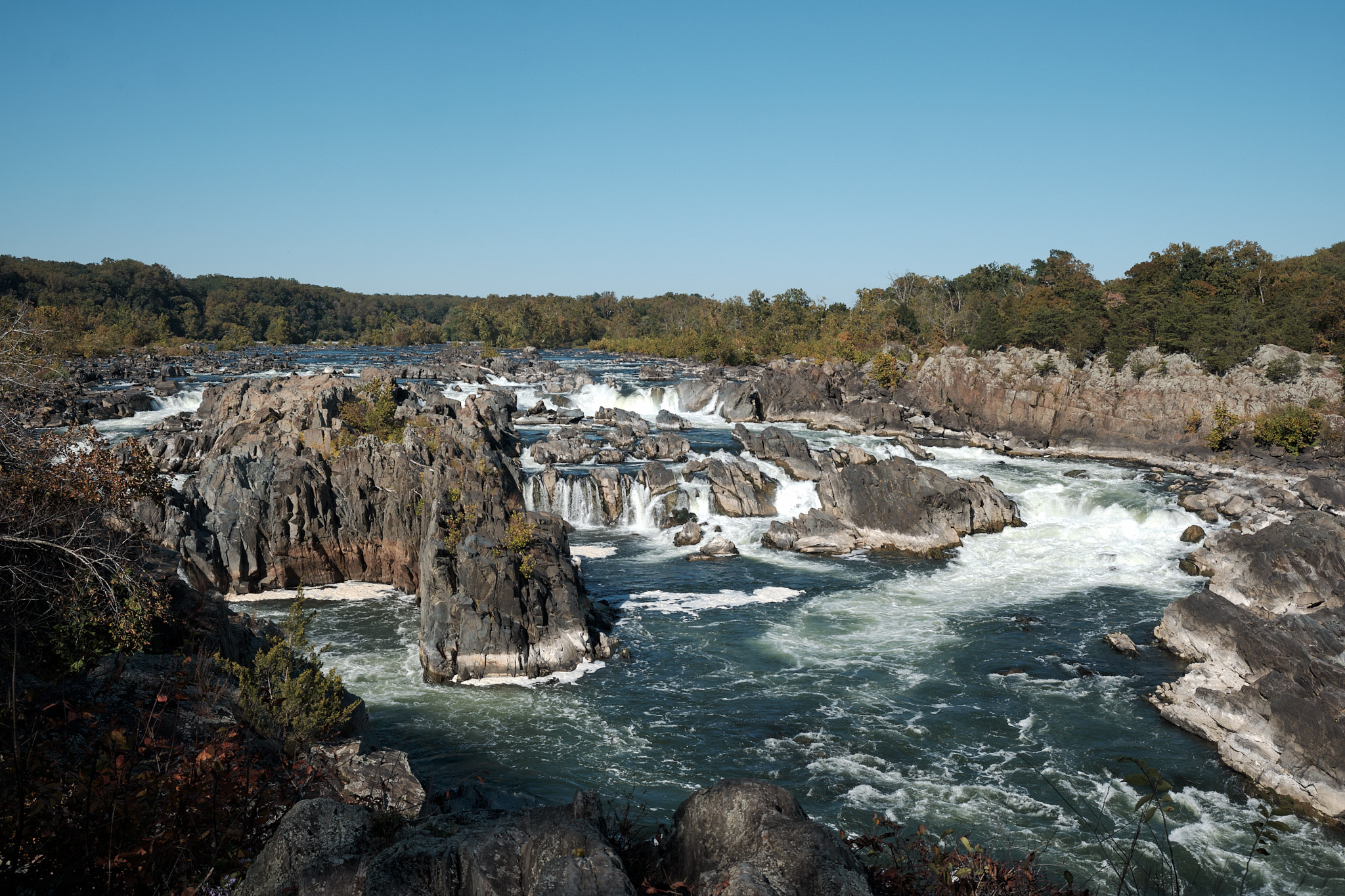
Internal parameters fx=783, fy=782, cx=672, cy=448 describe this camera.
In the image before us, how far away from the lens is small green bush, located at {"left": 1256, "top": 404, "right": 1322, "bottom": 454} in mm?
45344

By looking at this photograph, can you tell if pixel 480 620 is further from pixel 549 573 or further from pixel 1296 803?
pixel 1296 803

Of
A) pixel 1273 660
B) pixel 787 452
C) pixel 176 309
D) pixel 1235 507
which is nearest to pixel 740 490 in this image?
pixel 787 452

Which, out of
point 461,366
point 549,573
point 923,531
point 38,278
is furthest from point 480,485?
point 38,278

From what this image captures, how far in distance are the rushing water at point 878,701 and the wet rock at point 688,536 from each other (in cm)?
58

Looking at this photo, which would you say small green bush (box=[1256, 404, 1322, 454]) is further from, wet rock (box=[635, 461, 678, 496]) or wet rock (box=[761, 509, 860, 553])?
wet rock (box=[635, 461, 678, 496])

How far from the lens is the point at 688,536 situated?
114ft

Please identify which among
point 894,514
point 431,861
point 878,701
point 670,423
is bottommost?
point 878,701

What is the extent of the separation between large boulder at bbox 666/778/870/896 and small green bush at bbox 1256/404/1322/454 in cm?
5189

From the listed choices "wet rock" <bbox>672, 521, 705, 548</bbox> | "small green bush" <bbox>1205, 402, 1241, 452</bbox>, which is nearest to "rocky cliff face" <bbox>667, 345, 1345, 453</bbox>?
"small green bush" <bbox>1205, 402, 1241, 452</bbox>

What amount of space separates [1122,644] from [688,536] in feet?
56.4

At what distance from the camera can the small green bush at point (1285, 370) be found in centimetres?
5078

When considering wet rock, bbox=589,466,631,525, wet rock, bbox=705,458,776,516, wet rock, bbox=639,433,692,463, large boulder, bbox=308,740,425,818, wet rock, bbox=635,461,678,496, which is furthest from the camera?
wet rock, bbox=639,433,692,463

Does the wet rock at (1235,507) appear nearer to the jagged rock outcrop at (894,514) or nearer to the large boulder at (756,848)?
the jagged rock outcrop at (894,514)

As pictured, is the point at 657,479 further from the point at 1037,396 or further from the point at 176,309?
the point at 176,309
